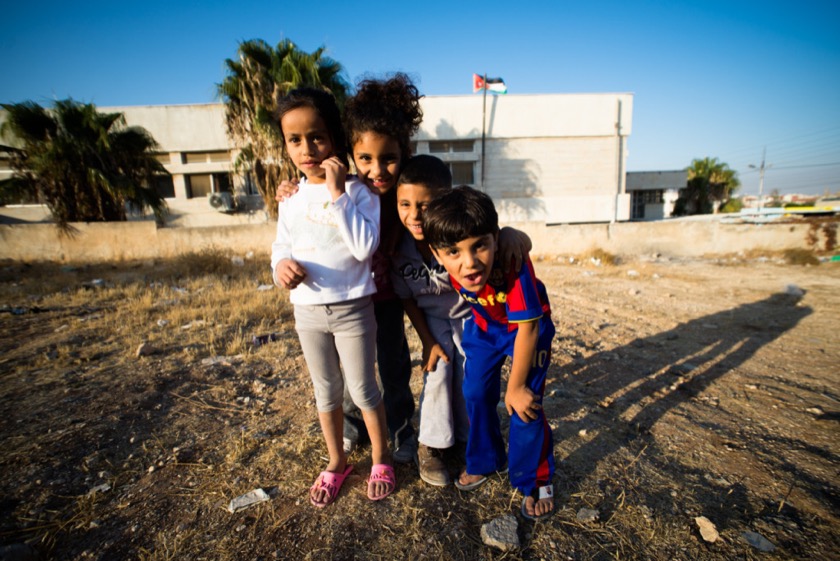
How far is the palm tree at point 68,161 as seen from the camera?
8.91 metres

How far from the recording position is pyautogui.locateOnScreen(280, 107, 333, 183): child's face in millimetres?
1429

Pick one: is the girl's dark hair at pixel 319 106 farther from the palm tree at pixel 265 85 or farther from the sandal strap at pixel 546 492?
the palm tree at pixel 265 85

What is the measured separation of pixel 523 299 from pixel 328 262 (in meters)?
0.79

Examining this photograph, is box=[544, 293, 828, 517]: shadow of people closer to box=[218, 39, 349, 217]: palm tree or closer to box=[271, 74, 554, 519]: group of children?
box=[271, 74, 554, 519]: group of children

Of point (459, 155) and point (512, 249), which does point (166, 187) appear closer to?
point (459, 155)

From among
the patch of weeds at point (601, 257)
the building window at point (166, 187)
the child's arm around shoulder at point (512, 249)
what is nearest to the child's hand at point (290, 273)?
the child's arm around shoulder at point (512, 249)

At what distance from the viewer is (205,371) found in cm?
275

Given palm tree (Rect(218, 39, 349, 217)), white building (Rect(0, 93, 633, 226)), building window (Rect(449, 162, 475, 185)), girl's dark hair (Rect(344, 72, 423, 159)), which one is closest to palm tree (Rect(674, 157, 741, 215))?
white building (Rect(0, 93, 633, 226))

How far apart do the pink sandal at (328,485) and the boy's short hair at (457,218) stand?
3.77 feet

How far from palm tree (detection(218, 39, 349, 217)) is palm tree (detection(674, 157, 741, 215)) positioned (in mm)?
30457

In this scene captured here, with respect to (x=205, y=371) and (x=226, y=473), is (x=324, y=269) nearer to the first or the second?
(x=226, y=473)

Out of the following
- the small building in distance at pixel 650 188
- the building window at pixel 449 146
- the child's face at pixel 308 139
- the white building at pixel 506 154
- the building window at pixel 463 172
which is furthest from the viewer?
the small building in distance at pixel 650 188

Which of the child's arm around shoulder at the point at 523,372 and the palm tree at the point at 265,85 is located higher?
the palm tree at the point at 265,85

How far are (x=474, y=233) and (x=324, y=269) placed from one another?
2.03 feet
